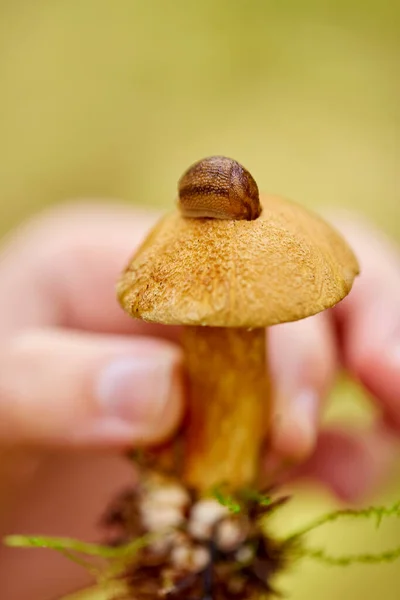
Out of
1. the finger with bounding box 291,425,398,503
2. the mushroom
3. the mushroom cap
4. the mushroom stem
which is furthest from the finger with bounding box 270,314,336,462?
the mushroom cap

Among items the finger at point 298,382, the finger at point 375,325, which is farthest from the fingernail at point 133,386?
the finger at point 375,325

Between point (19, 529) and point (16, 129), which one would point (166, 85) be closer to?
point (16, 129)

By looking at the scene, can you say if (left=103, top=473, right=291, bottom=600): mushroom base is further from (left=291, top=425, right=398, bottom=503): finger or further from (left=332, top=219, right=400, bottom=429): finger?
(left=291, top=425, right=398, bottom=503): finger

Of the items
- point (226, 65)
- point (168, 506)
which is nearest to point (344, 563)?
point (168, 506)

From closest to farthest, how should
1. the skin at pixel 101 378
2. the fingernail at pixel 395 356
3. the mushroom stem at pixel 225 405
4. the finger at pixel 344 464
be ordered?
the mushroom stem at pixel 225 405 → the skin at pixel 101 378 → the fingernail at pixel 395 356 → the finger at pixel 344 464

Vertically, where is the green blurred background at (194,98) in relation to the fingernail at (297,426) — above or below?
above

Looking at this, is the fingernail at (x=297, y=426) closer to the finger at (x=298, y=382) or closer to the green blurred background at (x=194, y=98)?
the finger at (x=298, y=382)

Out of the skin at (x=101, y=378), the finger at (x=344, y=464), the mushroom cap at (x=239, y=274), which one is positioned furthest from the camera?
the finger at (x=344, y=464)
